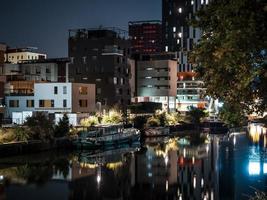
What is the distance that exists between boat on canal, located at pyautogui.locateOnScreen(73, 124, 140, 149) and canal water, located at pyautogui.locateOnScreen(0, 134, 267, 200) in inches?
63.3

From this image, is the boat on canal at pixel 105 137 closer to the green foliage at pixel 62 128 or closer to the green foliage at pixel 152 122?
the green foliage at pixel 62 128

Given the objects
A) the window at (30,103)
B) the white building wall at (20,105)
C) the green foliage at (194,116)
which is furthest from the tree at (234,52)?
the green foliage at (194,116)

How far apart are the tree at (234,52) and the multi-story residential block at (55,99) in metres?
41.5

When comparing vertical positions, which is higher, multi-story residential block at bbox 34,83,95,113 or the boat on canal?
multi-story residential block at bbox 34,83,95,113

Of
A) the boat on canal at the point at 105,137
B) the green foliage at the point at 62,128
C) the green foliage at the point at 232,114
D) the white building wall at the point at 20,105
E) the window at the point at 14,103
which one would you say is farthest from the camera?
the window at the point at 14,103

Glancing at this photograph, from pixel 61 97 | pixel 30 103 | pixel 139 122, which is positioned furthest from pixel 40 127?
pixel 139 122

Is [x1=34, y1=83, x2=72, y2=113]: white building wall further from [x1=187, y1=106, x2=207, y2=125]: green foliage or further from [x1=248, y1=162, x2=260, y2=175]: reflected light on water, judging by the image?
[x1=187, y1=106, x2=207, y2=125]: green foliage

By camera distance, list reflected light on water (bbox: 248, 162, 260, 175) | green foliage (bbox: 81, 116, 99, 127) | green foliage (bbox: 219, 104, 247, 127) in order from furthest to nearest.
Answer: green foliage (bbox: 81, 116, 99, 127)
reflected light on water (bbox: 248, 162, 260, 175)
green foliage (bbox: 219, 104, 247, 127)

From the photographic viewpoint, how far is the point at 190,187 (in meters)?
26.6

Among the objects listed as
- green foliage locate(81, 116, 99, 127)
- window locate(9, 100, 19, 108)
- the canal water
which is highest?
window locate(9, 100, 19, 108)

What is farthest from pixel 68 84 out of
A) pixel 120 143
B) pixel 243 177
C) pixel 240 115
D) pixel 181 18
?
pixel 181 18

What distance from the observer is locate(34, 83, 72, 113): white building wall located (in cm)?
5112

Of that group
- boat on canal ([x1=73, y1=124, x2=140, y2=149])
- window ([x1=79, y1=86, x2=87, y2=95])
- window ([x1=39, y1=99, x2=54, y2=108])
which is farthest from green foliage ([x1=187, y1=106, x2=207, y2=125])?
window ([x1=39, y1=99, x2=54, y2=108])

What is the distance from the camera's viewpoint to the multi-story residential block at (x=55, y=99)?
5122 centimetres
